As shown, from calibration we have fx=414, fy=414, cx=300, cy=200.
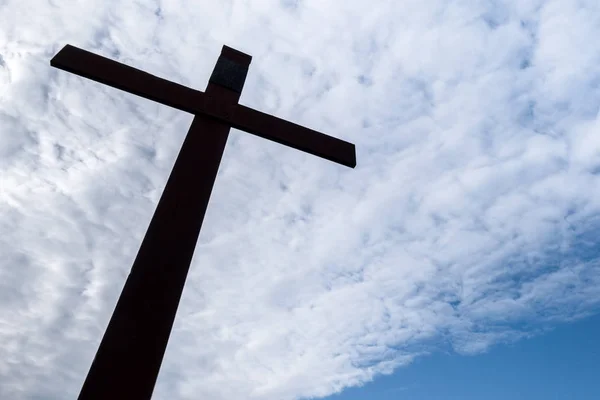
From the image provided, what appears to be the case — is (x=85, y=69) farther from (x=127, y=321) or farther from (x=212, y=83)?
(x=127, y=321)

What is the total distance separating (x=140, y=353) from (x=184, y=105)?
1820 millimetres

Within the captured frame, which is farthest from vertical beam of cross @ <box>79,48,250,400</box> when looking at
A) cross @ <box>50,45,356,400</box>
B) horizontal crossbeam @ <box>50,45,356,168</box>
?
horizontal crossbeam @ <box>50,45,356,168</box>

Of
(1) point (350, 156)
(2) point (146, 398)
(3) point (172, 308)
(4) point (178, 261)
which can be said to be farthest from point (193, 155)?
(2) point (146, 398)

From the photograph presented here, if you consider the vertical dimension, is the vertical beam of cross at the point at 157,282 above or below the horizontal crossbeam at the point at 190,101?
below

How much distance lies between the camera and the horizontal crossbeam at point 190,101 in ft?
9.93

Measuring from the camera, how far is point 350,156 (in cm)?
340

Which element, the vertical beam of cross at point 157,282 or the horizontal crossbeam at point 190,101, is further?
the horizontal crossbeam at point 190,101

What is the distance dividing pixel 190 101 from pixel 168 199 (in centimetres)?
96

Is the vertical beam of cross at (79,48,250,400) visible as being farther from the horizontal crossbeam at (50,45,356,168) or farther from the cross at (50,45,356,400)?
the horizontal crossbeam at (50,45,356,168)

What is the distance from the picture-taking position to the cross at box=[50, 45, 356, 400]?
194 centimetres

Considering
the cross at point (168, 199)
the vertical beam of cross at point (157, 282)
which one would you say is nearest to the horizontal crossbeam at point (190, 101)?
the cross at point (168, 199)

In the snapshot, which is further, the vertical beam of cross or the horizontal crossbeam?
the horizontal crossbeam

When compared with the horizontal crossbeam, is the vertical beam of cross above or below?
below

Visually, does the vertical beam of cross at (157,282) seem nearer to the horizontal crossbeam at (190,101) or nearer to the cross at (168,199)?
the cross at (168,199)
